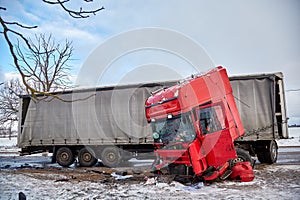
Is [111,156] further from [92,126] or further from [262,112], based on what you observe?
[262,112]

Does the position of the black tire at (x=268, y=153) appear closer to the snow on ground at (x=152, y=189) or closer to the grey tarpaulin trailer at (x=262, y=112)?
the grey tarpaulin trailer at (x=262, y=112)

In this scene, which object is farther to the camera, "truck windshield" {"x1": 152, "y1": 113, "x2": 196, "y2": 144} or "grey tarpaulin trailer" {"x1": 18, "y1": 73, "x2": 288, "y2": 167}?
"grey tarpaulin trailer" {"x1": 18, "y1": 73, "x2": 288, "y2": 167}

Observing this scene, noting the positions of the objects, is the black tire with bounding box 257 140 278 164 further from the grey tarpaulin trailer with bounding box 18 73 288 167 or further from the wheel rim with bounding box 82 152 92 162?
the wheel rim with bounding box 82 152 92 162

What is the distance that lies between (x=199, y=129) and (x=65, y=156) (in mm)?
8468

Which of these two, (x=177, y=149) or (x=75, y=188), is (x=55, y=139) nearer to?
(x=75, y=188)

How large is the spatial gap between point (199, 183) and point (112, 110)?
6204 millimetres

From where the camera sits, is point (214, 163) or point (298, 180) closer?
point (214, 163)

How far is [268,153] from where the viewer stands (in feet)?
33.6

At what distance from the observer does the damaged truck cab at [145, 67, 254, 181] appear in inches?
266

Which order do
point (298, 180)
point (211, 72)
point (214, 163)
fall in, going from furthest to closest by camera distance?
point (211, 72), point (298, 180), point (214, 163)

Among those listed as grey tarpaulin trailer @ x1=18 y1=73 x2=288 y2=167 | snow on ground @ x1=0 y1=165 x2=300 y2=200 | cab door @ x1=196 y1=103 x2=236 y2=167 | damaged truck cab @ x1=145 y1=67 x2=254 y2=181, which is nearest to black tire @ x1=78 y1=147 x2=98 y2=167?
grey tarpaulin trailer @ x1=18 y1=73 x2=288 y2=167

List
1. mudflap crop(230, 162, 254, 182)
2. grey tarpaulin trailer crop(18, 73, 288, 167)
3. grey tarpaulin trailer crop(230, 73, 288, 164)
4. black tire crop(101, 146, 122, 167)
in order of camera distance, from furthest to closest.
→ black tire crop(101, 146, 122, 167), grey tarpaulin trailer crop(18, 73, 288, 167), grey tarpaulin trailer crop(230, 73, 288, 164), mudflap crop(230, 162, 254, 182)

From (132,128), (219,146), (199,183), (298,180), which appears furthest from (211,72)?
(132,128)

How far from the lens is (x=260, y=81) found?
34.0 feet
